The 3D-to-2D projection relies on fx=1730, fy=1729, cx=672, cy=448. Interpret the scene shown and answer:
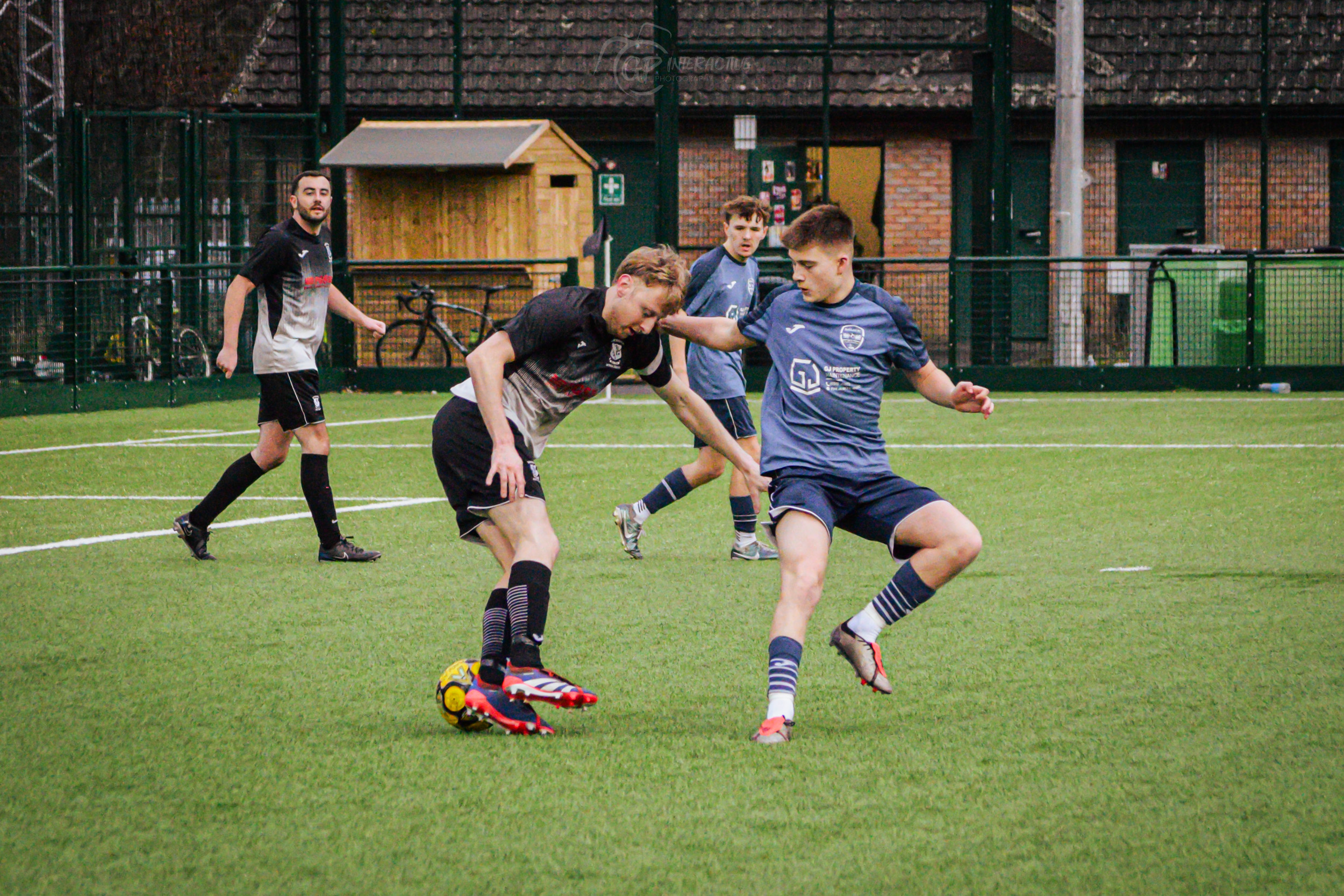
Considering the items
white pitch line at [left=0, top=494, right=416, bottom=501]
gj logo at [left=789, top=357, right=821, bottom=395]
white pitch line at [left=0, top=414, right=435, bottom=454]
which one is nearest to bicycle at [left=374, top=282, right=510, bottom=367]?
white pitch line at [left=0, top=414, right=435, bottom=454]

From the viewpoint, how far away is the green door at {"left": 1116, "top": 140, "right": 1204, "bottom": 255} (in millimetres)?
26203

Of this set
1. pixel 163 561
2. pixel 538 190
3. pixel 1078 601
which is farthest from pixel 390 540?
pixel 538 190

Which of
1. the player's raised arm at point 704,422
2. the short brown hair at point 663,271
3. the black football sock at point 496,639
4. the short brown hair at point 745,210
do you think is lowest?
the black football sock at point 496,639

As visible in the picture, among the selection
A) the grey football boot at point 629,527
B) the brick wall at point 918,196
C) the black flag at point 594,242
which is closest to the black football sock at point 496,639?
the grey football boot at point 629,527

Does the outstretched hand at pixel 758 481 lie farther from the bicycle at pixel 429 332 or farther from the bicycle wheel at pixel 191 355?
the bicycle at pixel 429 332

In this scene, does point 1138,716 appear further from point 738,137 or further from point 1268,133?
point 1268,133

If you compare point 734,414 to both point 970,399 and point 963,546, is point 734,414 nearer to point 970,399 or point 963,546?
point 970,399

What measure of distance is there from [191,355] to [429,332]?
280cm

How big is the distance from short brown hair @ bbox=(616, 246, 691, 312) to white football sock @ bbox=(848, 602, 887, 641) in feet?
3.71

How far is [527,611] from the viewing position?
5.27m

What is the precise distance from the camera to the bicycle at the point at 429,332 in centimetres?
1965

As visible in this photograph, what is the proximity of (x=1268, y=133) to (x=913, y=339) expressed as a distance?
69.2 ft

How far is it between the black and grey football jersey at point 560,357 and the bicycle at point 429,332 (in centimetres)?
1372

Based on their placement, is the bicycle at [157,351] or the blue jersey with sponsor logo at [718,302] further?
the bicycle at [157,351]
